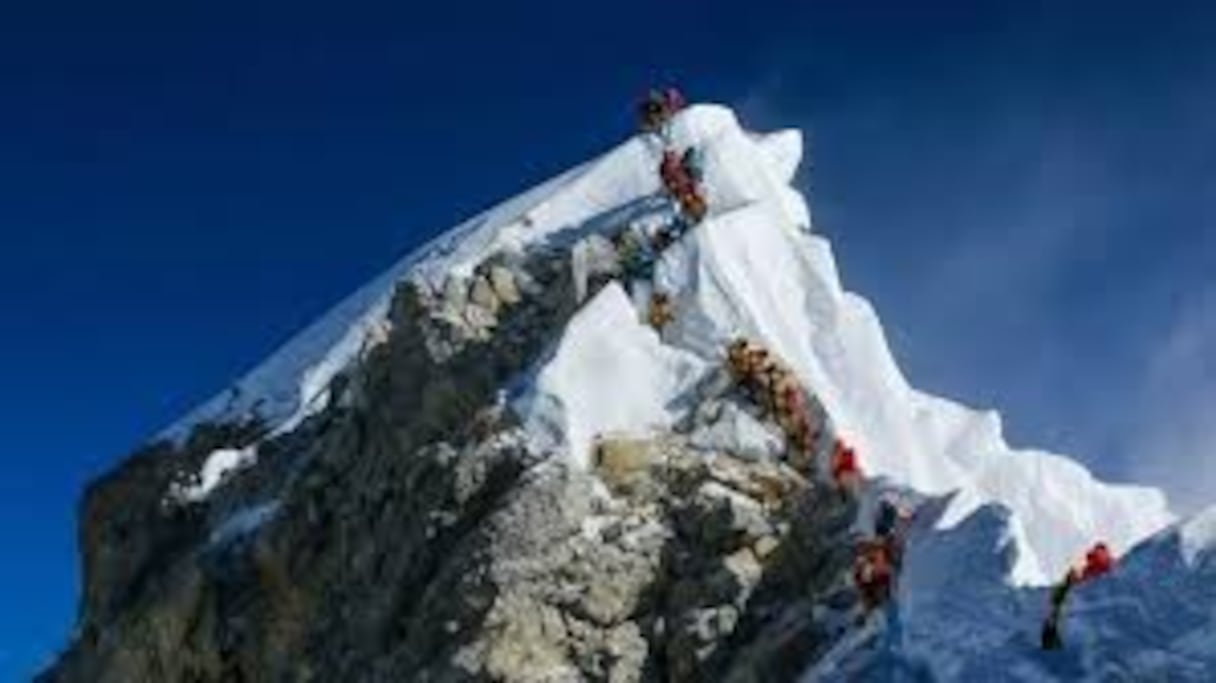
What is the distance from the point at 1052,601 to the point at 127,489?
45.3 m

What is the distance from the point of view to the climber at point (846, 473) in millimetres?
57938

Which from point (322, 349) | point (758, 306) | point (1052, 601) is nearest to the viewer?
point (1052, 601)

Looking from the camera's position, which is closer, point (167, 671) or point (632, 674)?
point (632, 674)

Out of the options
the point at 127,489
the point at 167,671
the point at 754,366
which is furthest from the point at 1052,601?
the point at 127,489

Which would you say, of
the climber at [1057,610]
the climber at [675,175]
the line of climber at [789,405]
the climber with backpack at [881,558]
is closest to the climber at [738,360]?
the line of climber at [789,405]

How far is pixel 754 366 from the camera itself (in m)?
63.2

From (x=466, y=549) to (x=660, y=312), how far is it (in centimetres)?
1129

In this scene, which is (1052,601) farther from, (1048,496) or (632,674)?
(1048,496)

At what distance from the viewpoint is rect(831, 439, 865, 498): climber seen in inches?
2281

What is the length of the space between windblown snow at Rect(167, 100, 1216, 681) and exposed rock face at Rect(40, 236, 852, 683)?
6.53 ft

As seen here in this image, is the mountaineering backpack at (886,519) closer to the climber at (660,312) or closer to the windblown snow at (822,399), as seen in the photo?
the windblown snow at (822,399)

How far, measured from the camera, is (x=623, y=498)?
6003 centimetres

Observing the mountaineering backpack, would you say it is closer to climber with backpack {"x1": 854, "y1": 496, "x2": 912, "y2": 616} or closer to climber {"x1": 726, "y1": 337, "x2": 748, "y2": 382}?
climber with backpack {"x1": 854, "y1": 496, "x2": 912, "y2": 616}

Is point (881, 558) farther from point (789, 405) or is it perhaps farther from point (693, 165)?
point (693, 165)
